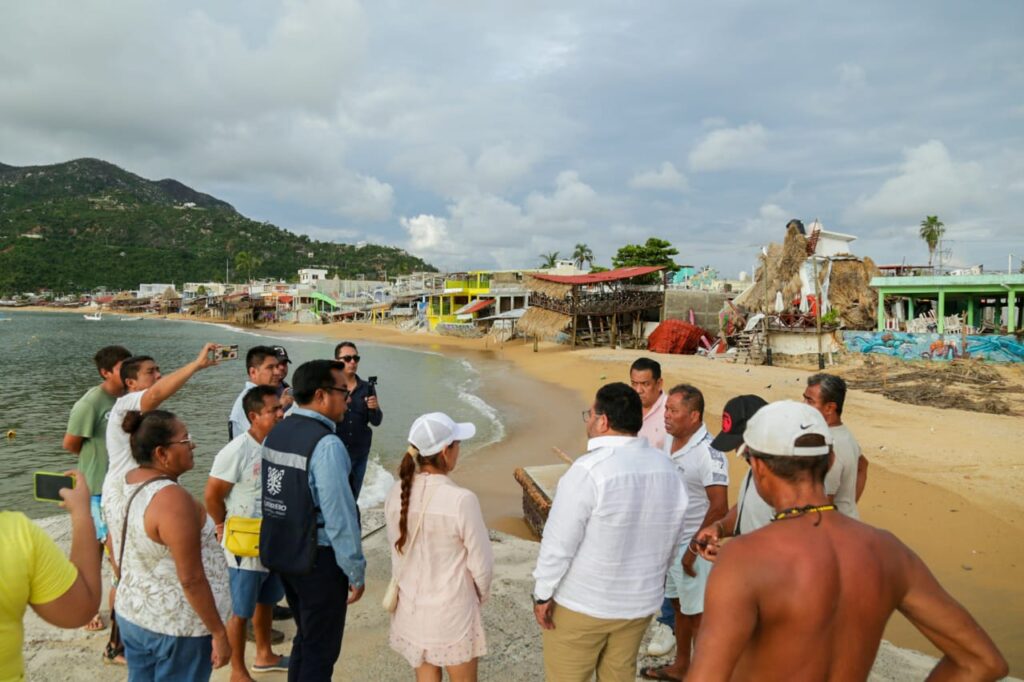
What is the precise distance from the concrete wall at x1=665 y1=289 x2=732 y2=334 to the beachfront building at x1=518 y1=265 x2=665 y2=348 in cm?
66

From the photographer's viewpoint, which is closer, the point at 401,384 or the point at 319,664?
the point at 319,664

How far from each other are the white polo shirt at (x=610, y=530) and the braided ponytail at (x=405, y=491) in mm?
616

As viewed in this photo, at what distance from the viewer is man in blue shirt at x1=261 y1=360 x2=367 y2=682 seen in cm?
285

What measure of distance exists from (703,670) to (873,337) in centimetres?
2854

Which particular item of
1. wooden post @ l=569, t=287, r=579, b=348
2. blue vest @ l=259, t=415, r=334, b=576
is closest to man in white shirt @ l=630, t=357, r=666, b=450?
blue vest @ l=259, t=415, r=334, b=576

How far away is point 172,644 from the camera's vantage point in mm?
2539

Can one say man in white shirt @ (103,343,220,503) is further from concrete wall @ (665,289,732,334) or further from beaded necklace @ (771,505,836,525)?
concrete wall @ (665,289,732,334)

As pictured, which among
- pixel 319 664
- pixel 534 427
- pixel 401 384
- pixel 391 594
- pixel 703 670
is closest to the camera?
pixel 703 670

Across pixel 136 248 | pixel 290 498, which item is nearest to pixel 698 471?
pixel 290 498

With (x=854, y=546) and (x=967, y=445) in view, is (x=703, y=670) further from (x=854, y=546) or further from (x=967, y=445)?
(x=967, y=445)

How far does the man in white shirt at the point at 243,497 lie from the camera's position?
357cm

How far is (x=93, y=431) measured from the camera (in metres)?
4.03

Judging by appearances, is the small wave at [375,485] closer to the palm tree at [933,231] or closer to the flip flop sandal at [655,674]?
the flip flop sandal at [655,674]

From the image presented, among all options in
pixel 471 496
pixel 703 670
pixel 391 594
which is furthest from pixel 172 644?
pixel 703 670
